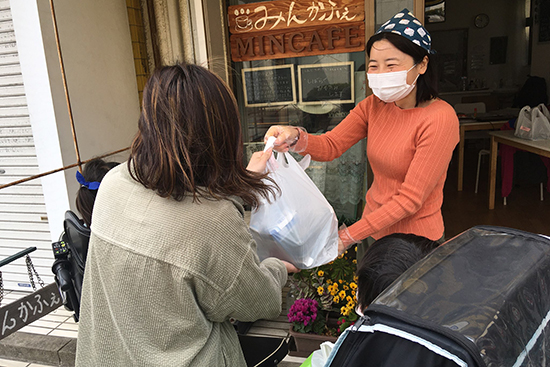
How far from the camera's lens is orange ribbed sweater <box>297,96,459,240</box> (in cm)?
149

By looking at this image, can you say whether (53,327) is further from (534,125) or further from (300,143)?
(534,125)

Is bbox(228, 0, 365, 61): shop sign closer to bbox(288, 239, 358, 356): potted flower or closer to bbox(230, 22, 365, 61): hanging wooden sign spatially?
bbox(230, 22, 365, 61): hanging wooden sign

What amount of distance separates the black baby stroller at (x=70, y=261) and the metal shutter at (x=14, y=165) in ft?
1.46

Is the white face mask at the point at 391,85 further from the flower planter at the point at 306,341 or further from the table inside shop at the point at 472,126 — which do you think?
the table inside shop at the point at 472,126

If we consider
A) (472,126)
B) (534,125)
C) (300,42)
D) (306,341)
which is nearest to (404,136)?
(306,341)

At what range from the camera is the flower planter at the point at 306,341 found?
87.7 inches

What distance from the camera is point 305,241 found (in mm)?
1449

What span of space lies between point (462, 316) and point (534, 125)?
4.30 meters

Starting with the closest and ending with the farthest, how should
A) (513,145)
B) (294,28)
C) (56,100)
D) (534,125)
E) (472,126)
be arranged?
(56,100)
(294,28)
(534,125)
(513,145)
(472,126)

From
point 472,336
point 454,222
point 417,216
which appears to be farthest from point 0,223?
point 454,222

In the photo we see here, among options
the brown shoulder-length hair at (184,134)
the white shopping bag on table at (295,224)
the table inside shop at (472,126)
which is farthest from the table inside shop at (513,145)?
the brown shoulder-length hair at (184,134)

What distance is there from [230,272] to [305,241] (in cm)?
56

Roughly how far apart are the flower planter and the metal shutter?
1.63 metres

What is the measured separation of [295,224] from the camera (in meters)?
1.42
